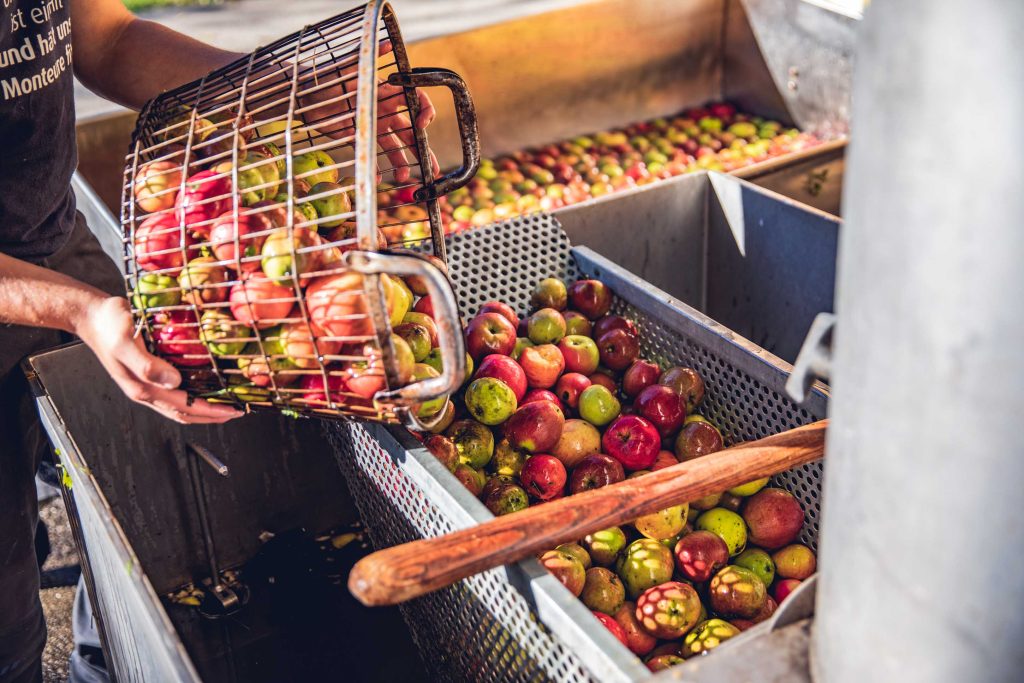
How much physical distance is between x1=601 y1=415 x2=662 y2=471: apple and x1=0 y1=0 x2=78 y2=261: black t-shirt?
132 cm

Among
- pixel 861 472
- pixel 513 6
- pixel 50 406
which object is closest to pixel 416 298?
pixel 50 406

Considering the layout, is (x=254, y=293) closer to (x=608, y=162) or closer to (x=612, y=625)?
(x=612, y=625)

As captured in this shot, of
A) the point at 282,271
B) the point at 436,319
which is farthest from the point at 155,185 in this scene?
the point at 436,319

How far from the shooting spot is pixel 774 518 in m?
1.71

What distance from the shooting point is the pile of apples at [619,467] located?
61.8 inches

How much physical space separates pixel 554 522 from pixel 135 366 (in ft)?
2.22

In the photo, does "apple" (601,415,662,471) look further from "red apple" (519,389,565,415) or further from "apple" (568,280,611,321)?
"apple" (568,280,611,321)

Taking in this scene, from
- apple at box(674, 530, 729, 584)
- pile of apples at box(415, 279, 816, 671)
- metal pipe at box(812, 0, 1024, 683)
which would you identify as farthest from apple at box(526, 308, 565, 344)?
metal pipe at box(812, 0, 1024, 683)

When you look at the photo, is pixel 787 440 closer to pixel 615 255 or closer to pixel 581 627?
pixel 581 627

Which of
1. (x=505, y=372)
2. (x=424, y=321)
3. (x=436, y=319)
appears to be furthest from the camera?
(x=505, y=372)

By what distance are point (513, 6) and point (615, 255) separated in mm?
2224

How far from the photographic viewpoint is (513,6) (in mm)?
4445

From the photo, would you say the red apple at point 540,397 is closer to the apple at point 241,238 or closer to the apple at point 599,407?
the apple at point 599,407

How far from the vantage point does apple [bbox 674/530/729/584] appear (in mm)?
1627
